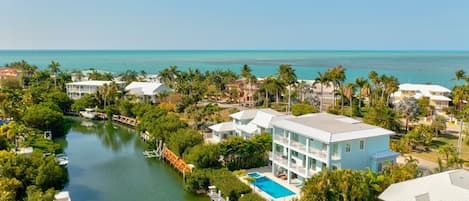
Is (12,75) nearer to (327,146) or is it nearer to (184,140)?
(184,140)

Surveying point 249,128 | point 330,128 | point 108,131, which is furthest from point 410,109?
point 108,131

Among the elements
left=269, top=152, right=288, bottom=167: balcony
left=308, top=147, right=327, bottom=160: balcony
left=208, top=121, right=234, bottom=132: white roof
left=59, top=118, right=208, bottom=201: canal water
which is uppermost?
left=308, top=147, right=327, bottom=160: balcony

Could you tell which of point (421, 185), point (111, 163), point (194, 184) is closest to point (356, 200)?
point (421, 185)

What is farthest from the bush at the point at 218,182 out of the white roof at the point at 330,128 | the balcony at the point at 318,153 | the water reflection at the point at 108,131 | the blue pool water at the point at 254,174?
the water reflection at the point at 108,131

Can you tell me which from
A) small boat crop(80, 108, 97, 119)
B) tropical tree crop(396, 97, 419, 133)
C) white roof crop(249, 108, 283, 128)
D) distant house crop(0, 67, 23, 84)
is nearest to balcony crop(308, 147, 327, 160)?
white roof crop(249, 108, 283, 128)

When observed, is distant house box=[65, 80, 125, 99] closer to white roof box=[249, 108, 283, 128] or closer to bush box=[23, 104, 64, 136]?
bush box=[23, 104, 64, 136]

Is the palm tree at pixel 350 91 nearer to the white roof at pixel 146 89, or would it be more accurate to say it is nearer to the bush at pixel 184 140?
the bush at pixel 184 140

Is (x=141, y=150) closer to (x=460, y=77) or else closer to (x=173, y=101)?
(x=173, y=101)
